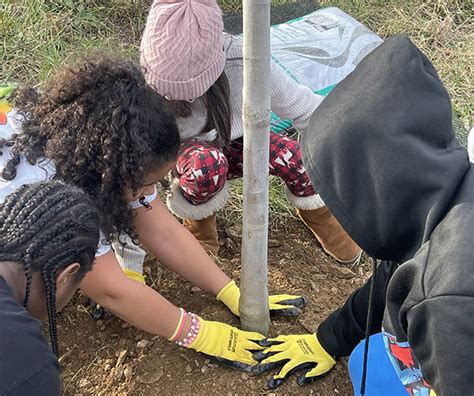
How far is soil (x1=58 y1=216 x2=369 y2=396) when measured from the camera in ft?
5.56

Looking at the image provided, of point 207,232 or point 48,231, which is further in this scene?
point 207,232

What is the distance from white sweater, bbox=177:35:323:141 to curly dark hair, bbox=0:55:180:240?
465 millimetres

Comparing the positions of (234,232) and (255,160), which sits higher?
(255,160)

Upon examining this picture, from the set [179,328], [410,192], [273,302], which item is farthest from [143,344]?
[410,192]

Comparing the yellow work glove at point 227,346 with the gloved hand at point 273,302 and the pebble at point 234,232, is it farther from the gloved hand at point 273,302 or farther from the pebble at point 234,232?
the pebble at point 234,232

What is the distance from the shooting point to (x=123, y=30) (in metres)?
3.29

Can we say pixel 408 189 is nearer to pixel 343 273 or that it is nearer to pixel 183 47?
pixel 183 47

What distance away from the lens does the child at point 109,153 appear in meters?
1.43

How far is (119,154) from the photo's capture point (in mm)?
1434

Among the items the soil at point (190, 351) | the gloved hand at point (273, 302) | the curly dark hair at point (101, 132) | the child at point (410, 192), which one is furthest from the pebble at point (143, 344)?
the child at point (410, 192)

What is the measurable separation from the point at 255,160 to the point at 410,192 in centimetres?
45

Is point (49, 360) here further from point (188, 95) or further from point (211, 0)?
point (211, 0)

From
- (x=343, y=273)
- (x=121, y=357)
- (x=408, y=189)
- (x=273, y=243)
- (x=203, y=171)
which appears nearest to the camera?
(x=408, y=189)

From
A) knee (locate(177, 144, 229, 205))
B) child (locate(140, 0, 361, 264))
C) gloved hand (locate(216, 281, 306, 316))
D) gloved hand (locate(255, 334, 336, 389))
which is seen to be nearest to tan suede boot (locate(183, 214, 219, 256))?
child (locate(140, 0, 361, 264))
